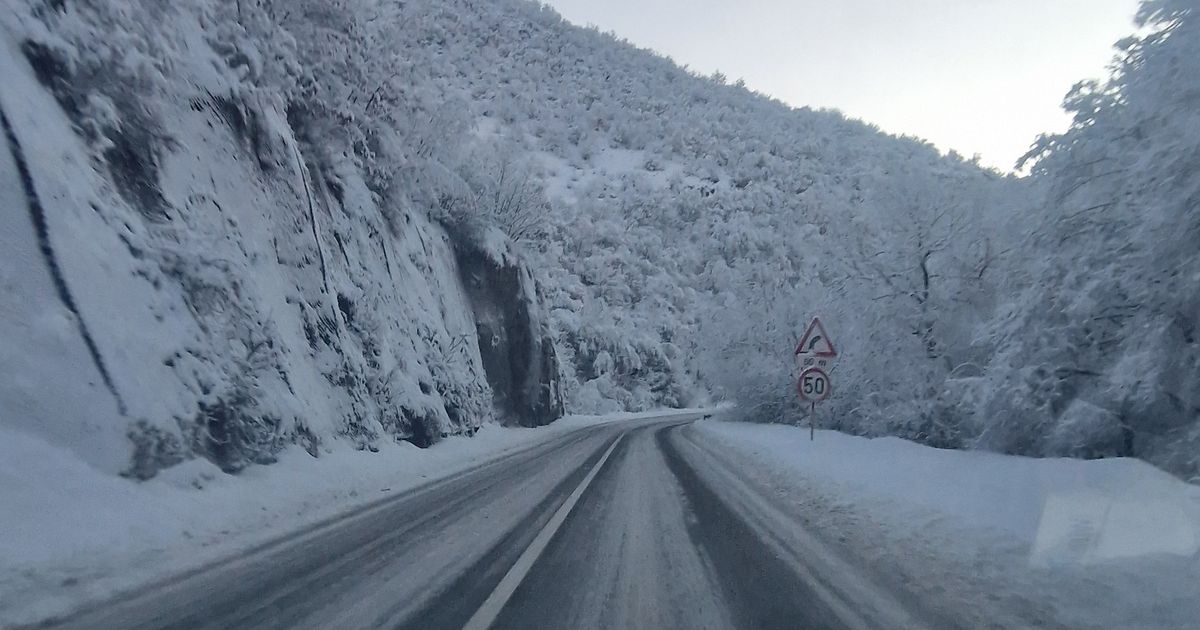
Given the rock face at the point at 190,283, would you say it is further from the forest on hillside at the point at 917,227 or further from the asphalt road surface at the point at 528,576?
the asphalt road surface at the point at 528,576

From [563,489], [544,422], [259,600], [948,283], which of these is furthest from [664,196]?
[259,600]

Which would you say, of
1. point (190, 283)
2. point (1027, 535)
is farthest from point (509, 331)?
point (1027, 535)

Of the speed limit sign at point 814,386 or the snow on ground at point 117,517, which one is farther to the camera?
the speed limit sign at point 814,386

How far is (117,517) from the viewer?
669 cm

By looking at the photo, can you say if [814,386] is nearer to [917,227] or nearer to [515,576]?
[917,227]

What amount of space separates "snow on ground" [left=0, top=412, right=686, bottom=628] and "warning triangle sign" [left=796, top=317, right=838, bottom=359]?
9.61 metres

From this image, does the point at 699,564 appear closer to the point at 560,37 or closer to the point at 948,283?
the point at 948,283

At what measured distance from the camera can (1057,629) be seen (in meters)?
4.52

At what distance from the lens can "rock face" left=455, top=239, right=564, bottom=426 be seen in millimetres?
29500

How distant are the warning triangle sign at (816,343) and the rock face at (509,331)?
15.7 m

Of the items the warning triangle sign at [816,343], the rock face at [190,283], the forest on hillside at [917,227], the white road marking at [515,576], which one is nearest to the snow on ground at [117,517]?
the rock face at [190,283]

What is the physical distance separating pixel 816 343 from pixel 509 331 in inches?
696

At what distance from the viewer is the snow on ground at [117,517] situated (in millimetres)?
5121

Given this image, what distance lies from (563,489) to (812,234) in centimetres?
1821
